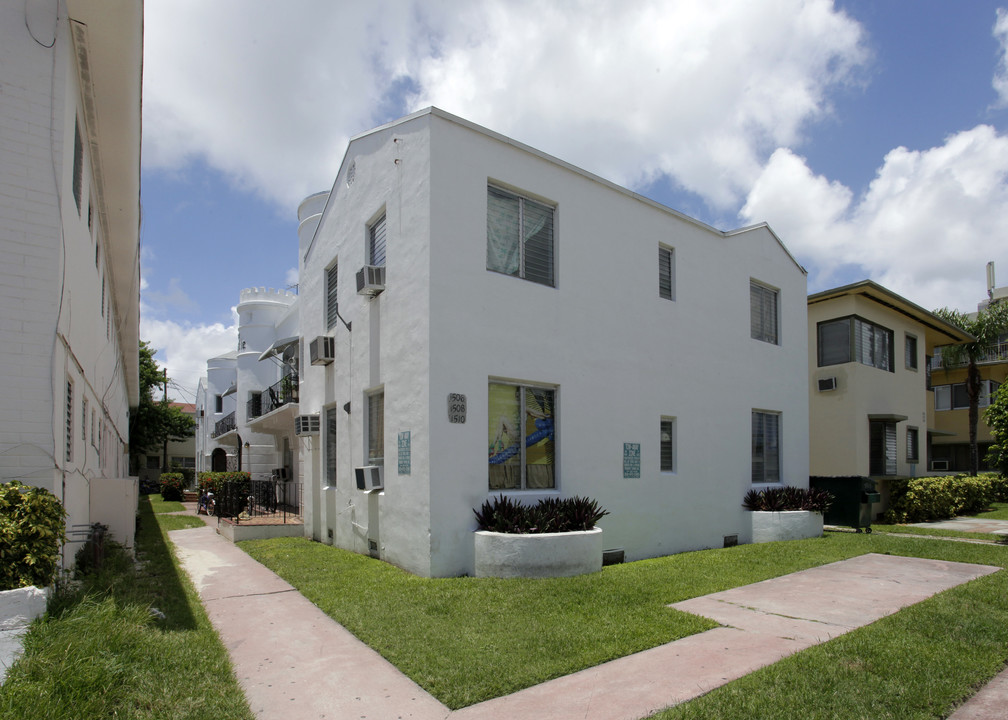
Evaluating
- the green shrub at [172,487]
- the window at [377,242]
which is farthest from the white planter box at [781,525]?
the green shrub at [172,487]

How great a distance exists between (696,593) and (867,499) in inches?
346

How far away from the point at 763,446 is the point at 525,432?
22.8ft

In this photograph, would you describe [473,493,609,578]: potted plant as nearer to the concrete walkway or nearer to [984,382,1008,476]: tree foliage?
the concrete walkway

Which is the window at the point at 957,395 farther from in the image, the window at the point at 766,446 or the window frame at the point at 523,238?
the window frame at the point at 523,238

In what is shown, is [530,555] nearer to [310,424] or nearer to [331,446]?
[331,446]

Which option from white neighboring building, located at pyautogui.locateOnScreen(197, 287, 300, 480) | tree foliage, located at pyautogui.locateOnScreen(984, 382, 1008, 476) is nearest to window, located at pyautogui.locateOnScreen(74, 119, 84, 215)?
white neighboring building, located at pyautogui.locateOnScreen(197, 287, 300, 480)

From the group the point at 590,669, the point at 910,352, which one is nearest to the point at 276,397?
the point at 590,669

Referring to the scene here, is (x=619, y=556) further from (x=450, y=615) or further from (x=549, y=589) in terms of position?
(x=450, y=615)

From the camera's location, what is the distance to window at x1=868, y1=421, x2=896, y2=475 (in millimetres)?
18969

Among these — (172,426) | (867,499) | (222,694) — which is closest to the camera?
(222,694)

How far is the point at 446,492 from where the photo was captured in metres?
8.75

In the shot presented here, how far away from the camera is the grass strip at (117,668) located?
407cm

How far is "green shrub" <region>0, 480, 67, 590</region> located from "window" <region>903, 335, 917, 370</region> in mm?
22730

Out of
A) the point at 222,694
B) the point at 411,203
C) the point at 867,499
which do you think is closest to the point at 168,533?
the point at 411,203
